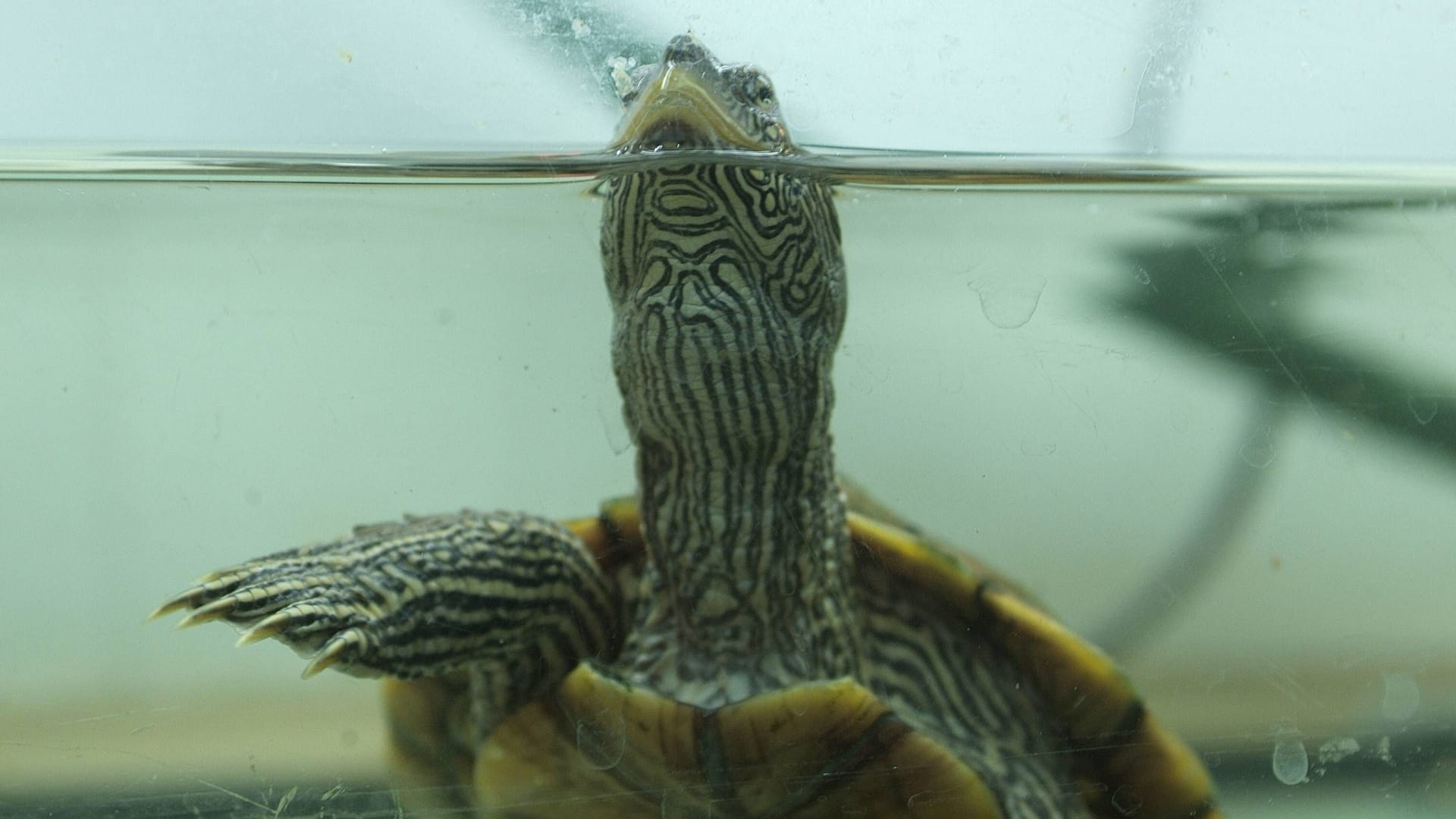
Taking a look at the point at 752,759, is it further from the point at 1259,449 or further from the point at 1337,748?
the point at 1259,449

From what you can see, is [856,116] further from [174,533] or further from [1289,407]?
[174,533]

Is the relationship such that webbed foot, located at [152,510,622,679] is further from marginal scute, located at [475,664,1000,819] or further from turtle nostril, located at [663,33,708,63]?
turtle nostril, located at [663,33,708,63]

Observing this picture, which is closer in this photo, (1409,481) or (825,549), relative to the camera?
(825,549)

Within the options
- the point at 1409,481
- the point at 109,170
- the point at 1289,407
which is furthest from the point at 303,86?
the point at 1409,481

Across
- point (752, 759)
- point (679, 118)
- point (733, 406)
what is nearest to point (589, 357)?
point (733, 406)

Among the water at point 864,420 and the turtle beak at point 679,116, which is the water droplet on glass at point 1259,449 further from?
the turtle beak at point 679,116

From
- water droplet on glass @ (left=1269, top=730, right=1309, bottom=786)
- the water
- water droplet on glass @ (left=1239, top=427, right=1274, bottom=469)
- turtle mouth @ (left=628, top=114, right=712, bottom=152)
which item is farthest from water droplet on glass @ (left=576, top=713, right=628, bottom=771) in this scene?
water droplet on glass @ (left=1239, top=427, right=1274, bottom=469)

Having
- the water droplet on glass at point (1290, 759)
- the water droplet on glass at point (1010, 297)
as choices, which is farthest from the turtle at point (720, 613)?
the water droplet on glass at point (1010, 297)
